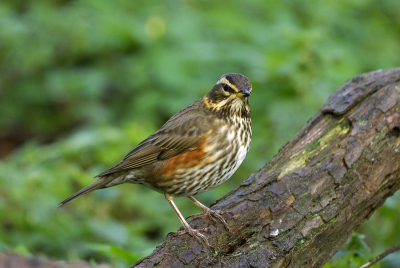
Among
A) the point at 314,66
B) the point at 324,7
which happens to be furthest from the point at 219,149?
the point at 324,7

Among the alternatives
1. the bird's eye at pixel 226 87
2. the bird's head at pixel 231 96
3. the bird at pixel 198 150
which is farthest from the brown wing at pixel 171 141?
the bird's eye at pixel 226 87

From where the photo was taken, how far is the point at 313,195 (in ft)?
11.5

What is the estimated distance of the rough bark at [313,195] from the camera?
11.0ft

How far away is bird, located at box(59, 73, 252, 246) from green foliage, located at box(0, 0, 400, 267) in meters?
0.83

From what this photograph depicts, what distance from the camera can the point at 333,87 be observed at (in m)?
6.74

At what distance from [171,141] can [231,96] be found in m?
0.61

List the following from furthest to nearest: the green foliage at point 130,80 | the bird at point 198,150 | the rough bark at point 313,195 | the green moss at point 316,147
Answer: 1. the green foliage at point 130,80
2. the bird at point 198,150
3. the green moss at point 316,147
4. the rough bark at point 313,195

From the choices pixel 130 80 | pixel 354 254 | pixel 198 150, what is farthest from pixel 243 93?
pixel 130 80

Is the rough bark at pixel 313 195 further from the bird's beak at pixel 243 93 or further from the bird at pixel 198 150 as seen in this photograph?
the bird's beak at pixel 243 93

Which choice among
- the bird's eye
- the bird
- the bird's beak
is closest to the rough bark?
the bird

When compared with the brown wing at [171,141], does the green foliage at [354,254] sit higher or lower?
lower

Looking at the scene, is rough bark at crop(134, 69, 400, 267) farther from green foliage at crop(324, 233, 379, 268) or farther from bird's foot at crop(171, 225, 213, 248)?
green foliage at crop(324, 233, 379, 268)

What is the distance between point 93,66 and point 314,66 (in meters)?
3.86

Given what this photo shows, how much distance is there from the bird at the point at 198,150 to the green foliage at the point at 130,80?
0.83m
